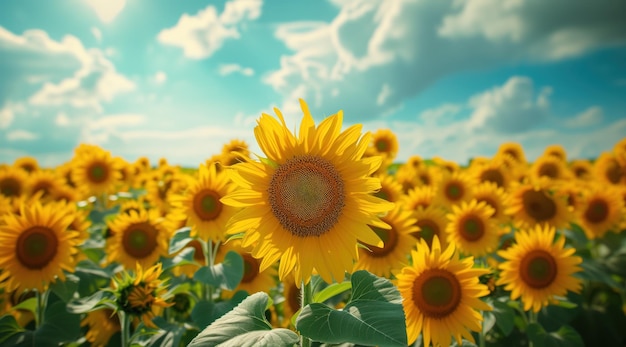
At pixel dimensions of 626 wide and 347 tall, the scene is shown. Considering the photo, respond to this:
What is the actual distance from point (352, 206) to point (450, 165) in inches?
312

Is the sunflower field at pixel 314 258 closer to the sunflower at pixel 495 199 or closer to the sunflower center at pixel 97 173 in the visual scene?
the sunflower at pixel 495 199

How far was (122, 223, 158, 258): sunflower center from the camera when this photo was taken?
17.2 feet

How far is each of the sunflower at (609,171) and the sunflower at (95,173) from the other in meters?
10.3

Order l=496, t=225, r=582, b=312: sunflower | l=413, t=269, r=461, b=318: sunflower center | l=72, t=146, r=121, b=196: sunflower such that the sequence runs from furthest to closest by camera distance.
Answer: l=72, t=146, r=121, b=196: sunflower
l=496, t=225, r=582, b=312: sunflower
l=413, t=269, r=461, b=318: sunflower center

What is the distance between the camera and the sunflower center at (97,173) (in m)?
9.37

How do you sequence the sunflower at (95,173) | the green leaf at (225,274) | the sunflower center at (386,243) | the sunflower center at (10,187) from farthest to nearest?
1. the sunflower at (95,173)
2. the sunflower center at (10,187)
3. the sunflower center at (386,243)
4. the green leaf at (225,274)

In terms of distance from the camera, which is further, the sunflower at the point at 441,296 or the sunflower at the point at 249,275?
the sunflower at the point at 249,275

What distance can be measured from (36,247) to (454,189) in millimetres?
6089

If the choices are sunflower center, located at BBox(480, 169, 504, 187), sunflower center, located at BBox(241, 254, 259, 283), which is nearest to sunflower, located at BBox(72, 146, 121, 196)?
sunflower center, located at BBox(241, 254, 259, 283)

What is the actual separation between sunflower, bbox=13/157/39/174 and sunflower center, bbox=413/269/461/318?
1059 cm

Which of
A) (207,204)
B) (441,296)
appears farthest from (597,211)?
(207,204)

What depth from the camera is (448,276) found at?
11.0ft

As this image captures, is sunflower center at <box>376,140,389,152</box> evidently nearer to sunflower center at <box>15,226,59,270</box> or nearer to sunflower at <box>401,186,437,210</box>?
sunflower at <box>401,186,437,210</box>

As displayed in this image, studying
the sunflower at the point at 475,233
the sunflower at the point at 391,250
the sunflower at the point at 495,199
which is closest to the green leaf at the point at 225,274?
the sunflower at the point at 391,250
